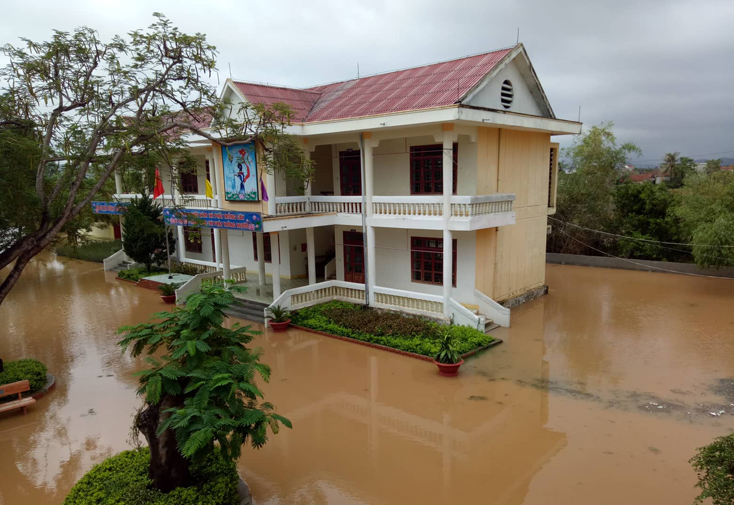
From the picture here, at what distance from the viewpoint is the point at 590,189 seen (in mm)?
22219

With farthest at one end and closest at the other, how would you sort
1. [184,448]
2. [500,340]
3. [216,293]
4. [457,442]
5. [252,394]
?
[500,340], [457,442], [216,293], [252,394], [184,448]

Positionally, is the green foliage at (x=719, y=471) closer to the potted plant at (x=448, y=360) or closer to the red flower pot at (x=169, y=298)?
the potted plant at (x=448, y=360)

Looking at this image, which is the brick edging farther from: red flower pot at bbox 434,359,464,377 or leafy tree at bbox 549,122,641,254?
leafy tree at bbox 549,122,641,254

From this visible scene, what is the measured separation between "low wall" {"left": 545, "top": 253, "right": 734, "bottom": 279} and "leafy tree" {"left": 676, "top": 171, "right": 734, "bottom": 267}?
3.88 feet

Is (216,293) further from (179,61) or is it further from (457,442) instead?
(179,61)

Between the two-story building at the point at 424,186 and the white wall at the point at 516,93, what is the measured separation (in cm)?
4

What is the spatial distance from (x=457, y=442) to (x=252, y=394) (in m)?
3.61

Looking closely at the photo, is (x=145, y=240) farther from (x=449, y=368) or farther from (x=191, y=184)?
(x=449, y=368)

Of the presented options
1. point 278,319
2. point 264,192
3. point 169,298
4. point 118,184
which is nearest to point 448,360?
point 278,319

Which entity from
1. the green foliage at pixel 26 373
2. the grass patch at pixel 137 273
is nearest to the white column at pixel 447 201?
the green foliage at pixel 26 373

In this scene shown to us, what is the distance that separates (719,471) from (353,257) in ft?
39.5

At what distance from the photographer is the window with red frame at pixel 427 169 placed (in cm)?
1361

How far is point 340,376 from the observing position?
10.3 meters

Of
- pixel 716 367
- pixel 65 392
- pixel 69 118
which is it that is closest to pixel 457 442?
pixel 716 367
